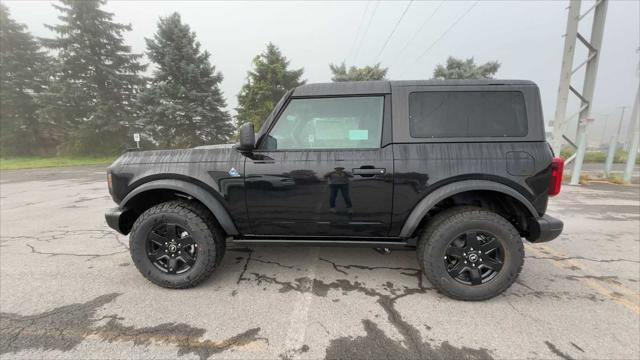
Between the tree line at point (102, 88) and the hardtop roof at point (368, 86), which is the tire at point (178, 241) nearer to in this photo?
the hardtop roof at point (368, 86)

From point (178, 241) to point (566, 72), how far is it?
11.1 m

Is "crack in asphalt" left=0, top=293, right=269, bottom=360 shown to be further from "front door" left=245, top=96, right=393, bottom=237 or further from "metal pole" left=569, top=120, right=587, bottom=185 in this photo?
"metal pole" left=569, top=120, right=587, bottom=185

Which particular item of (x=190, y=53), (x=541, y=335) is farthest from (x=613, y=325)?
(x=190, y=53)

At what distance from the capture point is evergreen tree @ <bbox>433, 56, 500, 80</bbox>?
806 inches

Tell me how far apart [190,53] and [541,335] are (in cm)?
2524

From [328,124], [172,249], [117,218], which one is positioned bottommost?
[172,249]

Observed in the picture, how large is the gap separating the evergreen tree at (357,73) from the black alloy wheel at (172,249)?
25.0m

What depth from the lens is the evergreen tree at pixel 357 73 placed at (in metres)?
25.4

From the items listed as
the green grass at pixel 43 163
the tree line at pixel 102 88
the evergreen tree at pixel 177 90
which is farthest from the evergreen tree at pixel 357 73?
the green grass at pixel 43 163

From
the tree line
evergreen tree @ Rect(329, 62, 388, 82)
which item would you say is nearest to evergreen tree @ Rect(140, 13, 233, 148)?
the tree line

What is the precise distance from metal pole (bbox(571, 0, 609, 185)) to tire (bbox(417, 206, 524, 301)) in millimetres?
8783

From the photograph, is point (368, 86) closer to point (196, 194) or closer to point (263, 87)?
point (196, 194)

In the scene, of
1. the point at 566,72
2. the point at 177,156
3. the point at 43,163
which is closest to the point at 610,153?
the point at 566,72

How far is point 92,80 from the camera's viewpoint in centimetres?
2192
